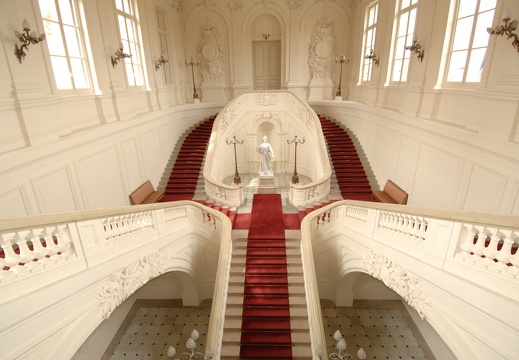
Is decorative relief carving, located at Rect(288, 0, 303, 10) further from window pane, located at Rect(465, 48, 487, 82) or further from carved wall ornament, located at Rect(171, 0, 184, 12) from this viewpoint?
window pane, located at Rect(465, 48, 487, 82)

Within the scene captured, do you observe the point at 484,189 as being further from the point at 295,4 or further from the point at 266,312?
the point at 295,4

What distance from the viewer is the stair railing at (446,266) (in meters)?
3.35

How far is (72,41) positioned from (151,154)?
14.0 ft

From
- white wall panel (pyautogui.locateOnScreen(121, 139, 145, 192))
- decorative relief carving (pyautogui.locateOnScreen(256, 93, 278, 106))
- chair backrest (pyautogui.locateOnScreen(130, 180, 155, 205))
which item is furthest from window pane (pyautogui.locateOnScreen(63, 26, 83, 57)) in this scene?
decorative relief carving (pyautogui.locateOnScreen(256, 93, 278, 106))

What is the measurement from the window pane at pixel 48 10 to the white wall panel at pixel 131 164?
3375 millimetres

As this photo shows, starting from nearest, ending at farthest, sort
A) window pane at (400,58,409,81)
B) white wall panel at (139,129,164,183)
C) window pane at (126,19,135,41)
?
window pane at (400,58,409,81) → window pane at (126,19,135,41) → white wall panel at (139,129,164,183)

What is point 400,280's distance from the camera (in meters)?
5.03

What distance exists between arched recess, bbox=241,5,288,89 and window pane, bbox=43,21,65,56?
973 centimetres

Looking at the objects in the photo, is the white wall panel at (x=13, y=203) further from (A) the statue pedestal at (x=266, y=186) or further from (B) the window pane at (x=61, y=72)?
(A) the statue pedestal at (x=266, y=186)

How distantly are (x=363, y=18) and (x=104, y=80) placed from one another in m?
11.0

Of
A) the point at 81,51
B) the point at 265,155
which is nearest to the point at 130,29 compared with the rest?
the point at 81,51

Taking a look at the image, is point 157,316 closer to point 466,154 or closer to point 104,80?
point 104,80

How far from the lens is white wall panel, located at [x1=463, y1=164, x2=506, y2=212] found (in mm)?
5206

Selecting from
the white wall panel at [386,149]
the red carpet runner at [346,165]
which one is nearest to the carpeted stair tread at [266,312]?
the red carpet runner at [346,165]
